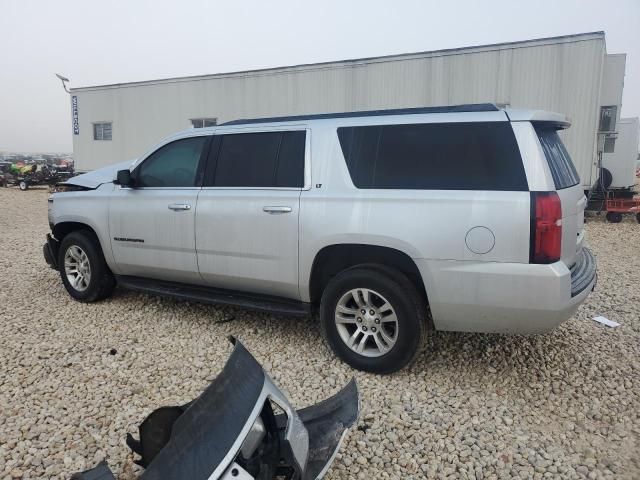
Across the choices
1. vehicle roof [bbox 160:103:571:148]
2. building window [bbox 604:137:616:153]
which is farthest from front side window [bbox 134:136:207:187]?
building window [bbox 604:137:616:153]

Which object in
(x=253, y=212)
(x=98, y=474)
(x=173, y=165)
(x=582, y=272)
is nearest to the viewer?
(x=98, y=474)

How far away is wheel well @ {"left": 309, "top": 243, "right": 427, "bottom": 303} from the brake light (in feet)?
2.56

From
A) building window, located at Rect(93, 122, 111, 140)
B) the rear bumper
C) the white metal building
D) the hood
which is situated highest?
the white metal building

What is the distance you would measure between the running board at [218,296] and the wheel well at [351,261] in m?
0.20

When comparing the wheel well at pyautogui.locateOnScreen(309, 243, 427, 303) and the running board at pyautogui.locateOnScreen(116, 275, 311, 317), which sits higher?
the wheel well at pyautogui.locateOnScreen(309, 243, 427, 303)

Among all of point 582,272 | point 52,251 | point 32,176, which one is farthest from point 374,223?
point 32,176

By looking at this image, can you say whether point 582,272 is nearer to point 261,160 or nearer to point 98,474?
point 261,160

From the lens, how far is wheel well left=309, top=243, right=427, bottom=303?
3.43 metres

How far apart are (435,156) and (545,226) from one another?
85 cm

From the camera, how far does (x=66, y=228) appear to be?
5336mm

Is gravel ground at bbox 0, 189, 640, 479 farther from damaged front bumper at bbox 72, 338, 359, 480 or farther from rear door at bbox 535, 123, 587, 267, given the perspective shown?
rear door at bbox 535, 123, 587, 267

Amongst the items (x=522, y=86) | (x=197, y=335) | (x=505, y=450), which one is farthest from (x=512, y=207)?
(x=522, y=86)

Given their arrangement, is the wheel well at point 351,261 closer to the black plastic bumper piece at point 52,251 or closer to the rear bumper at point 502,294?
the rear bumper at point 502,294

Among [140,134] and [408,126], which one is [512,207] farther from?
[140,134]
